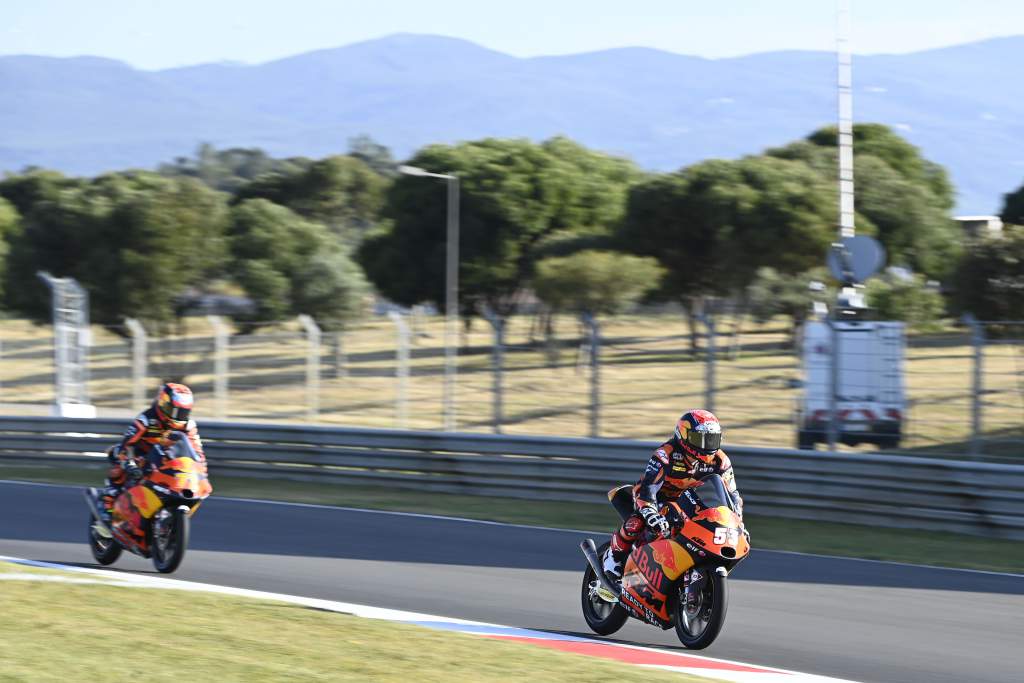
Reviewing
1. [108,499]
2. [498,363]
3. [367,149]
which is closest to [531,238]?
[498,363]

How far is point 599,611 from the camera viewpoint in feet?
29.0

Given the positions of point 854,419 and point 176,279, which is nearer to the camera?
point 854,419

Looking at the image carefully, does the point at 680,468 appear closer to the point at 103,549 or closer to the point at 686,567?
the point at 686,567

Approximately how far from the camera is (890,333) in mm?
17281

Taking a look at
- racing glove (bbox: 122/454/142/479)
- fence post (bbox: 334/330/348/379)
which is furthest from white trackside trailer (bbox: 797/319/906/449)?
fence post (bbox: 334/330/348/379)

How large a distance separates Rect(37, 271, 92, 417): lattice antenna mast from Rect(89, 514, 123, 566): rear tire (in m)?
11.8

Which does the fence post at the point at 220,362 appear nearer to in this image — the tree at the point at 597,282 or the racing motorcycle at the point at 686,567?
the racing motorcycle at the point at 686,567

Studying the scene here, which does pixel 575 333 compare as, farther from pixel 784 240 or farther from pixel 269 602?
pixel 269 602

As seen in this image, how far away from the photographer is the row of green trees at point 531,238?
43.4 m

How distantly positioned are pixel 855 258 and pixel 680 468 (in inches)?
491

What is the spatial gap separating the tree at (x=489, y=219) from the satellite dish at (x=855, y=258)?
29.6 metres

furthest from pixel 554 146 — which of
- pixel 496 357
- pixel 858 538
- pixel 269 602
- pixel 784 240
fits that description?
A: pixel 269 602

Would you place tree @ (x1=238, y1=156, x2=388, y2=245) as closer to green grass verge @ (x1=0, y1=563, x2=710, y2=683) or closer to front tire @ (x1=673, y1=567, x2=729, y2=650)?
green grass verge @ (x1=0, y1=563, x2=710, y2=683)

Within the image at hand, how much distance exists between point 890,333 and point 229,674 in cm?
1228
